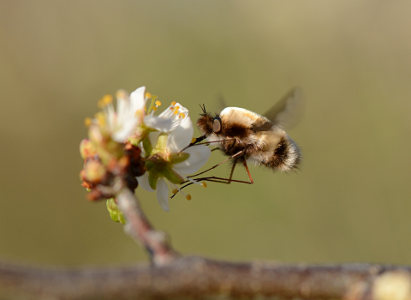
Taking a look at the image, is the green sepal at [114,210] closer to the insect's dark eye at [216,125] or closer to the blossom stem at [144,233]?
the blossom stem at [144,233]

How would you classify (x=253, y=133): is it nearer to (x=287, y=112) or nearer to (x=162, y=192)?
(x=287, y=112)

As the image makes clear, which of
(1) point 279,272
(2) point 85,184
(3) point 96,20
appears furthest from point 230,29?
(1) point 279,272

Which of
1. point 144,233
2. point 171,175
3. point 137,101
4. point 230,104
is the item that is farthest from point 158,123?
point 230,104

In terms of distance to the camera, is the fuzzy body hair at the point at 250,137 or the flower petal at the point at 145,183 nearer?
the flower petal at the point at 145,183

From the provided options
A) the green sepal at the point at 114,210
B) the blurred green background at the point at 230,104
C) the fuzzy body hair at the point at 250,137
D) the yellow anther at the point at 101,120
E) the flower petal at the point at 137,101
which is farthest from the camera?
the blurred green background at the point at 230,104

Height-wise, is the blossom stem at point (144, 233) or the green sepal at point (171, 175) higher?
the green sepal at point (171, 175)

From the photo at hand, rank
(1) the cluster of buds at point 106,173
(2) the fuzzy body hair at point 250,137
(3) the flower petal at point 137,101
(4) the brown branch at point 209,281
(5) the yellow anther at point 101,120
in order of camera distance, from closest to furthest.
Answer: (4) the brown branch at point 209,281 → (1) the cluster of buds at point 106,173 → (5) the yellow anther at point 101,120 → (3) the flower petal at point 137,101 → (2) the fuzzy body hair at point 250,137

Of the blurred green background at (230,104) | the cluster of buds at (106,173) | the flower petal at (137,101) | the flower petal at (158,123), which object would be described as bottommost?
the cluster of buds at (106,173)

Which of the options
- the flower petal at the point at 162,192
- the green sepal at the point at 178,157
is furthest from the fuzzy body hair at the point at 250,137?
the flower petal at the point at 162,192
